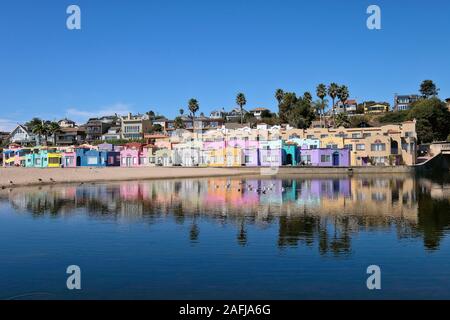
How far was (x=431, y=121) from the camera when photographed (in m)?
123

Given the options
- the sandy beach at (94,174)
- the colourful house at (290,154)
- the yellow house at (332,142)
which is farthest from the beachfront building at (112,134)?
the yellow house at (332,142)

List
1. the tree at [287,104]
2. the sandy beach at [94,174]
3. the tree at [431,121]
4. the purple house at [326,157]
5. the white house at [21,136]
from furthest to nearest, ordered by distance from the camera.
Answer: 1. the white house at [21,136]
2. the tree at [287,104]
3. the tree at [431,121]
4. the purple house at [326,157]
5. the sandy beach at [94,174]

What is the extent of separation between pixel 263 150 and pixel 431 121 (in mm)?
51145

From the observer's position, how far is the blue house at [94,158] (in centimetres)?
11569

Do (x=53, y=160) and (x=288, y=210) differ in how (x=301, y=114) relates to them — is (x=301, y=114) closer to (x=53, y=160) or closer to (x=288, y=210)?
(x=53, y=160)

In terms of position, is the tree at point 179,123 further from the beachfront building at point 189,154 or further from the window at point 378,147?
the window at point 378,147

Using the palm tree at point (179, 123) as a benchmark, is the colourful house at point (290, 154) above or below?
below

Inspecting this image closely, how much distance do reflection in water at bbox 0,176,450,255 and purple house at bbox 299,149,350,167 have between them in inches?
1817

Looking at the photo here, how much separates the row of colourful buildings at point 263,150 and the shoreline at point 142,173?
7.63 meters

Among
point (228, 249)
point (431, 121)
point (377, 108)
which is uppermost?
point (377, 108)

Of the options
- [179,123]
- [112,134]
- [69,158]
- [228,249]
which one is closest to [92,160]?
[69,158]

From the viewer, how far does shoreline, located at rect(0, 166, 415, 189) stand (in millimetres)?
75125

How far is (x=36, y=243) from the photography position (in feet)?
83.5
